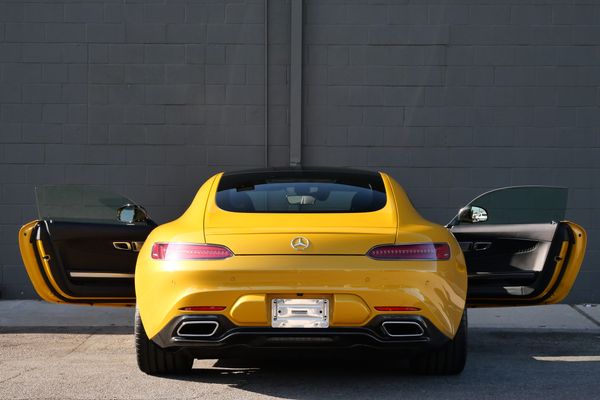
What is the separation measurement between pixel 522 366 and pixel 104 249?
3.04 metres

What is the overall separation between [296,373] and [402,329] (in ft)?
3.57

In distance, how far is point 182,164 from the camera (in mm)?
10297

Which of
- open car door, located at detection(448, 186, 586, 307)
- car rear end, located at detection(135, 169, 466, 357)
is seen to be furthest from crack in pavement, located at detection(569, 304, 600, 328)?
car rear end, located at detection(135, 169, 466, 357)

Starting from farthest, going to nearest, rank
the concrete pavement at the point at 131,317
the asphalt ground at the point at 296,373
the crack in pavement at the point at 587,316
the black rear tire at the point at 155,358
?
1. the crack in pavement at the point at 587,316
2. the concrete pavement at the point at 131,317
3. the black rear tire at the point at 155,358
4. the asphalt ground at the point at 296,373

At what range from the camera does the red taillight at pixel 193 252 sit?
18.5ft

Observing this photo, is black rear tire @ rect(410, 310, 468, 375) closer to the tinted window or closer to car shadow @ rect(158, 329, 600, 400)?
car shadow @ rect(158, 329, 600, 400)

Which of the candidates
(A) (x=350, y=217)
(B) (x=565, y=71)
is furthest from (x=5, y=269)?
(B) (x=565, y=71)

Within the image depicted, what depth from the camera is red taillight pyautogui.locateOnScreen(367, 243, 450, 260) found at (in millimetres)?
5641

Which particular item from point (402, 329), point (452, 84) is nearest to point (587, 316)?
point (452, 84)

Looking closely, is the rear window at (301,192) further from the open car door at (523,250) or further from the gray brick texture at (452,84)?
the gray brick texture at (452,84)

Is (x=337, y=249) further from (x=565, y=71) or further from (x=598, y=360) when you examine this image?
(x=565, y=71)

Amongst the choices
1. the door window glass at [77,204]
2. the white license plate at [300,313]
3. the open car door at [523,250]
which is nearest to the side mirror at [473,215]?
Result: the open car door at [523,250]

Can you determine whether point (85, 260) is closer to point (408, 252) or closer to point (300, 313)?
point (300, 313)

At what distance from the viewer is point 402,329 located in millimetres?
5656
